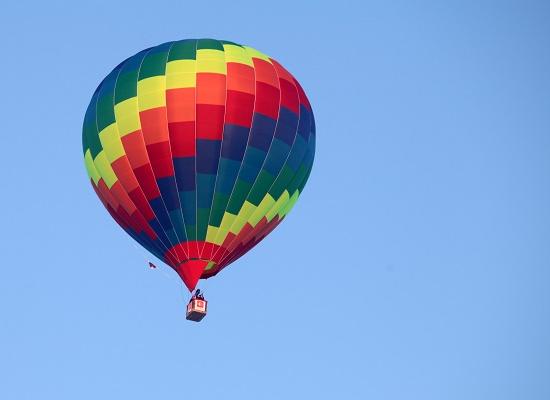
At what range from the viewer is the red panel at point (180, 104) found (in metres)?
35.5

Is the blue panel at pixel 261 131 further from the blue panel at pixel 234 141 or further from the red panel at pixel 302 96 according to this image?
the red panel at pixel 302 96

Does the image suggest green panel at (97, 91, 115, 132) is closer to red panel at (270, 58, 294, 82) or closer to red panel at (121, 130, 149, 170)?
red panel at (121, 130, 149, 170)

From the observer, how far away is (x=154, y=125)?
35500 mm

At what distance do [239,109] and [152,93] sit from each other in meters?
2.12

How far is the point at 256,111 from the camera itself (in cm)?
3581

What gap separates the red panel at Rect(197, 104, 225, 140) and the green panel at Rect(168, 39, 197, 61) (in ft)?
5.23

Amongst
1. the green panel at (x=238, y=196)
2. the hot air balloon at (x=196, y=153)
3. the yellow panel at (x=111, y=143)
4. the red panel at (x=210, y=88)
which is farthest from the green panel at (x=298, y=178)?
the yellow panel at (x=111, y=143)

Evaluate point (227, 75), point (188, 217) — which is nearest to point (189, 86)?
point (227, 75)

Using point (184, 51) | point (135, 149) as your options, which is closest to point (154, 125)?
point (135, 149)

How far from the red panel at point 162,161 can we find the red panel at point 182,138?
15cm

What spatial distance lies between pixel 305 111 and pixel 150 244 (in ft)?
16.9

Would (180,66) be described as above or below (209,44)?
below

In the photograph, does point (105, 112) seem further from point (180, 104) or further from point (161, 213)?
point (161, 213)

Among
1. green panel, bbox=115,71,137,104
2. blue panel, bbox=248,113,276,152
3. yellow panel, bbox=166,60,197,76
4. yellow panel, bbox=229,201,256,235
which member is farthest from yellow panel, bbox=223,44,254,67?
yellow panel, bbox=229,201,256,235
